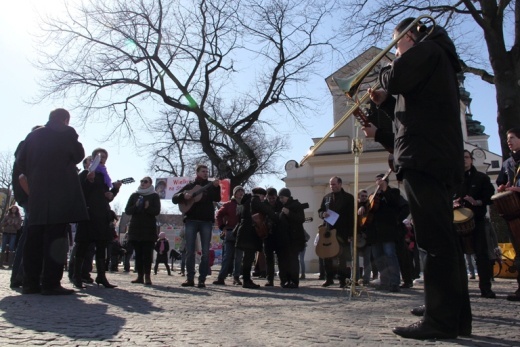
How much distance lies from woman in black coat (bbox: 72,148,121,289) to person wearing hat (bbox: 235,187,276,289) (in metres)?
2.40

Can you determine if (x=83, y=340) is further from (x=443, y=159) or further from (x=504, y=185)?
(x=504, y=185)

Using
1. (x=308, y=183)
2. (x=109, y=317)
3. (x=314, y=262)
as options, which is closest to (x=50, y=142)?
(x=109, y=317)

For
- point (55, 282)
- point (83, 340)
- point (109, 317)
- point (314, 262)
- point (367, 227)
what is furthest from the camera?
point (314, 262)

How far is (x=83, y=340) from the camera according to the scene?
3.02 metres

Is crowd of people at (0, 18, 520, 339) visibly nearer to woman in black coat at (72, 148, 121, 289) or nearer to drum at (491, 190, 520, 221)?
woman in black coat at (72, 148, 121, 289)

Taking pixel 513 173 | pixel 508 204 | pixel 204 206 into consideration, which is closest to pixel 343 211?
pixel 204 206

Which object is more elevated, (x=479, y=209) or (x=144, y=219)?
(x=479, y=209)

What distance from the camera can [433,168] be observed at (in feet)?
10.9

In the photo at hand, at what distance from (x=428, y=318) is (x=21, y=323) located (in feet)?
9.84

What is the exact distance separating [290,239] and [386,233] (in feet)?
7.10

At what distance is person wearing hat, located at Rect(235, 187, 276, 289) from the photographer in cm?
880

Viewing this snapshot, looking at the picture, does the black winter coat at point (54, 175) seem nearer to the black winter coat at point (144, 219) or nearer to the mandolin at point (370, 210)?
the black winter coat at point (144, 219)

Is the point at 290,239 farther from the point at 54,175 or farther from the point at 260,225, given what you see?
the point at 54,175

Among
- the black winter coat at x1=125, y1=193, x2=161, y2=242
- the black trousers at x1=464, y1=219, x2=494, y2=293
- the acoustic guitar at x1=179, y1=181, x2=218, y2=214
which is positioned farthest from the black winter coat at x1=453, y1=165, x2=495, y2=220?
the black winter coat at x1=125, y1=193, x2=161, y2=242
